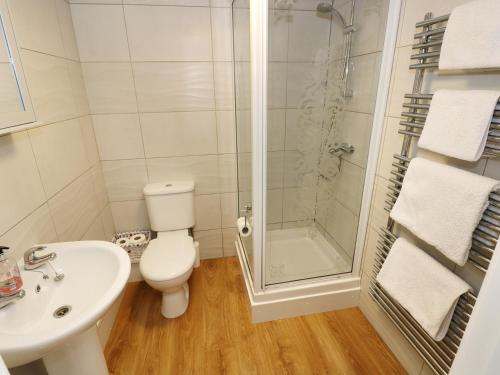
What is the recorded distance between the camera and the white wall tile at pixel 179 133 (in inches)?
77.4

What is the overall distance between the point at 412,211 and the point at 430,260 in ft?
0.69

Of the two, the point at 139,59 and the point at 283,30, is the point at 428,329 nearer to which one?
the point at 283,30

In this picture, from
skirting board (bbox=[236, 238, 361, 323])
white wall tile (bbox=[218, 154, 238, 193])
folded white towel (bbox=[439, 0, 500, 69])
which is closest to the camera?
folded white towel (bbox=[439, 0, 500, 69])

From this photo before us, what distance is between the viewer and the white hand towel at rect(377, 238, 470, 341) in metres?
1.04

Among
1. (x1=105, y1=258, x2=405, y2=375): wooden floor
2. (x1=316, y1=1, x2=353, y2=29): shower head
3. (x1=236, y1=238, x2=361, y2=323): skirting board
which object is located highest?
(x1=316, y1=1, x2=353, y2=29): shower head

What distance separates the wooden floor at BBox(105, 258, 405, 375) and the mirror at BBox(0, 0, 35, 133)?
4.27ft

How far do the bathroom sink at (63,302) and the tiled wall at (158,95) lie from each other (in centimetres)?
99

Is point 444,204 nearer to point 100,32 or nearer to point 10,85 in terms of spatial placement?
point 10,85

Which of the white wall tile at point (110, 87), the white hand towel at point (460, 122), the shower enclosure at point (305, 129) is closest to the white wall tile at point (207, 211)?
the shower enclosure at point (305, 129)

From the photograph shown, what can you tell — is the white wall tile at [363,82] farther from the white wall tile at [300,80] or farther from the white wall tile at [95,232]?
the white wall tile at [95,232]

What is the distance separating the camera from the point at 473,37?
88 centimetres

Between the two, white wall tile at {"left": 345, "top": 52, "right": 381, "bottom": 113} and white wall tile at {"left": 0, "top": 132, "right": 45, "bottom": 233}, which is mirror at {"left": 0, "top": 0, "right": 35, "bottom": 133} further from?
white wall tile at {"left": 345, "top": 52, "right": 381, "bottom": 113}

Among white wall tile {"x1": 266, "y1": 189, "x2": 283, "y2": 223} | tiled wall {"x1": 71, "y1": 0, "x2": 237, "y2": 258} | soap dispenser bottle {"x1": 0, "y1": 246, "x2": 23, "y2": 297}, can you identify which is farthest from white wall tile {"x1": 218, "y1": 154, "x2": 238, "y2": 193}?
soap dispenser bottle {"x1": 0, "y1": 246, "x2": 23, "y2": 297}

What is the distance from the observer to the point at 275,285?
1729mm
